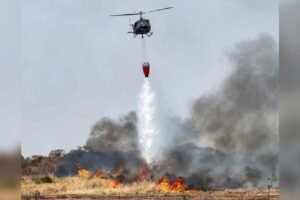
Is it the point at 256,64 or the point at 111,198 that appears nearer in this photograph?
the point at 256,64

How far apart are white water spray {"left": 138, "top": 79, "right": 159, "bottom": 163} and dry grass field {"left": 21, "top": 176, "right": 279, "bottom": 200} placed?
0.69 metres

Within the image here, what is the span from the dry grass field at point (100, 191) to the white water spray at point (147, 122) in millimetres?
686

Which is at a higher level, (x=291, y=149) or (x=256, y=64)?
(x=256, y=64)

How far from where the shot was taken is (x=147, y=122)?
1383 centimetres

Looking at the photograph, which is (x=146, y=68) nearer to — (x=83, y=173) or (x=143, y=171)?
(x=143, y=171)

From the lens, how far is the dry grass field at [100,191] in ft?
44.4

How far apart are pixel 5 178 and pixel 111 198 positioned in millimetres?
5627

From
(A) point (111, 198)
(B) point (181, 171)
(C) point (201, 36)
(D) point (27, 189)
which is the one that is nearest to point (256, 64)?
(C) point (201, 36)

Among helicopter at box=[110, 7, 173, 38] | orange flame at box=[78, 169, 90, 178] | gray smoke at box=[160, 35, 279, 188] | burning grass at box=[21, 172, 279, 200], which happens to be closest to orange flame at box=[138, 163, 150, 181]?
burning grass at box=[21, 172, 279, 200]

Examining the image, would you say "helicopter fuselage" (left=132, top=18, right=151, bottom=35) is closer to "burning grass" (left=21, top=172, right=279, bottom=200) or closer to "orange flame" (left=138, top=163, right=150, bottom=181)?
"orange flame" (left=138, top=163, right=150, bottom=181)

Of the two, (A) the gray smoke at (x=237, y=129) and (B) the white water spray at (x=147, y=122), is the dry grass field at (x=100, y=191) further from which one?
(B) the white water spray at (x=147, y=122)

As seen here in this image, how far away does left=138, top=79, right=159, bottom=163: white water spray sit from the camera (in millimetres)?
13500

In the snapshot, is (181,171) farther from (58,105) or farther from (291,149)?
(291,149)

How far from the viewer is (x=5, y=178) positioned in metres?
8.45
